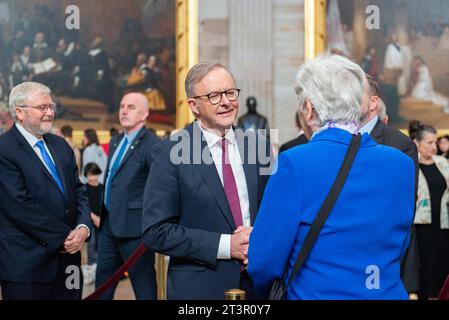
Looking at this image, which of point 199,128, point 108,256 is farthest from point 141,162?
point 199,128

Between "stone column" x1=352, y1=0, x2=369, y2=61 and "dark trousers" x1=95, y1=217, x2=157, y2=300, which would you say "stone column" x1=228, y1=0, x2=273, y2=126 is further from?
"dark trousers" x1=95, y1=217, x2=157, y2=300

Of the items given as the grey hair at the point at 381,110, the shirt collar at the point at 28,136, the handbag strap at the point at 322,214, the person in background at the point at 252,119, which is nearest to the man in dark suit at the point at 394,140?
the grey hair at the point at 381,110

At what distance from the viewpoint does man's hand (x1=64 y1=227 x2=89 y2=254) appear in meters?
5.14

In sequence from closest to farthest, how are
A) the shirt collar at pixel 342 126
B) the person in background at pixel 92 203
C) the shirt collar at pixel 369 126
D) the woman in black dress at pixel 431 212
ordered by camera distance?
the shirt collar at pixel 342 126
the shirt collar at pixel 369 126
the woman in black dress at pixel 431 212
the person in background at pixel 92 203

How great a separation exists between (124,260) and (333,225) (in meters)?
4.51

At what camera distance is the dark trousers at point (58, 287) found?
504 cm

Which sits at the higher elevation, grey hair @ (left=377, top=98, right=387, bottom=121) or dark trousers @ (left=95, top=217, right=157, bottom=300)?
grey hair @ (left=377, top=98, right=387, bottom=121)

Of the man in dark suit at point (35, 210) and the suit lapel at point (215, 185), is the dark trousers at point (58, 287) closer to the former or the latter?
the man in dark suit at point (35, 210)

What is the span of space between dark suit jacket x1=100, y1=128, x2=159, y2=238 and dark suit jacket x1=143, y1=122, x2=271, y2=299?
3.12m

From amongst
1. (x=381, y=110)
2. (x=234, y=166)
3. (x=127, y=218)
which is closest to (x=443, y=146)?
(x=127, y=218)

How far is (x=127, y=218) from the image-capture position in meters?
6.94

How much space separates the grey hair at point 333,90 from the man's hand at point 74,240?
8.85 feet

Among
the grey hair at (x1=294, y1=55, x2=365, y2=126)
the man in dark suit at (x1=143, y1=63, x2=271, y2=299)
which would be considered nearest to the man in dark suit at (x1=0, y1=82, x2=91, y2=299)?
the man in dark suit at (x1=143, y1=63, x2=271, y2=299)
